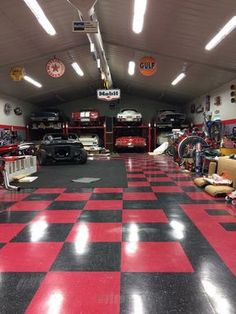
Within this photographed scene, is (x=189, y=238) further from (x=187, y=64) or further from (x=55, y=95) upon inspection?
(x=55, y=95)

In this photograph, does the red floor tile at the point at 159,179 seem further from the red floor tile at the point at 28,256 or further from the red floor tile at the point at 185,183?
the red floor tile at the point at 28,256

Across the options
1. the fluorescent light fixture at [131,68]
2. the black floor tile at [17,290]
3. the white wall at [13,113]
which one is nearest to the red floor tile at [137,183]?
the black floor tile at [17,290]

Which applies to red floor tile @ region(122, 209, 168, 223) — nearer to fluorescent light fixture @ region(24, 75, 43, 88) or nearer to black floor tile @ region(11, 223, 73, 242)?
black floor tile @ region(11, 223, 73, 242)

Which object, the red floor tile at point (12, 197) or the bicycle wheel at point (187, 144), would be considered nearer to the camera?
the red floor tile at point (12, 197)

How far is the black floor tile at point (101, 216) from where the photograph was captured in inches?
167

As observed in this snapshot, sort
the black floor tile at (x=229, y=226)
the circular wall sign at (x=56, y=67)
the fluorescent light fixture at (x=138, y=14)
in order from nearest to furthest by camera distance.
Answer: the black floor tile at (x=229, y=226) → the fluorescent light fixture at (x=138, y=14) → the circular wall sign at (x=56, y=67)

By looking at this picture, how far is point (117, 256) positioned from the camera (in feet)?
9.75

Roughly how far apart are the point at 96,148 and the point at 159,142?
14.1 feet

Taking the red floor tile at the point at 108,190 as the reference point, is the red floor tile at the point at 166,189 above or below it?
below

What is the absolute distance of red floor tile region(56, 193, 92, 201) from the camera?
5.52 meters

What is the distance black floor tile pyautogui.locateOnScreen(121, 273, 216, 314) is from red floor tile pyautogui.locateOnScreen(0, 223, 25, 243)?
1.57 meters

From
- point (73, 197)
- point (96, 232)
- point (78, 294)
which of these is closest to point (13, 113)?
point (73, 197)

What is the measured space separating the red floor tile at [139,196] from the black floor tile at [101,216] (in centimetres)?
93

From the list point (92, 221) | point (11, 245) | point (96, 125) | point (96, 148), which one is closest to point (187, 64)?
point (96, 148)
